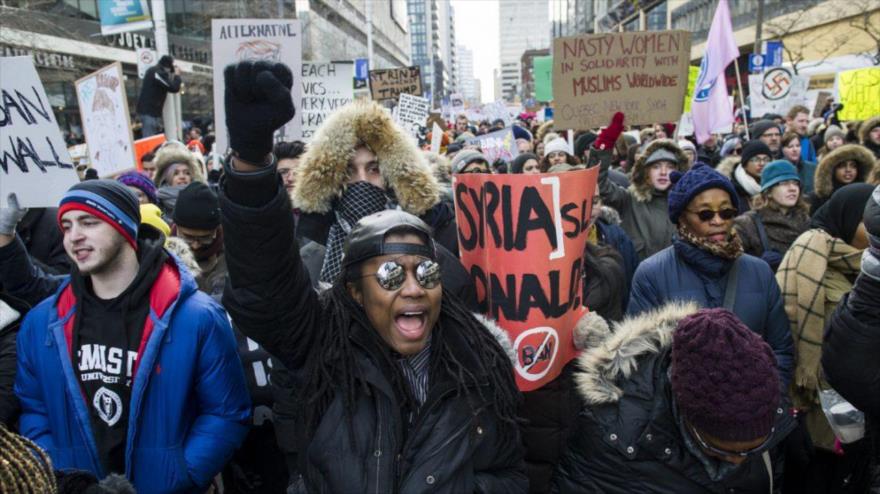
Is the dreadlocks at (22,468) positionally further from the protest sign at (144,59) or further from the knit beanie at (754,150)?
the protest sign at (144,59)

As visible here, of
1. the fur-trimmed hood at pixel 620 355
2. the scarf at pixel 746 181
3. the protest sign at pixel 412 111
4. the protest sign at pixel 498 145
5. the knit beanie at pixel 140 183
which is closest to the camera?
the fur-trimmed hood at pixel 620 355

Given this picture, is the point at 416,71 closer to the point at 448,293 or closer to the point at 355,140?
the point at 355,140

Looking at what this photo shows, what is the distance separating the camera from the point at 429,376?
193 centimetres

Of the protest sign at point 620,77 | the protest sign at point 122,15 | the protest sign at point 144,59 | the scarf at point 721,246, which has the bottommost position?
the scarf at point 721,246

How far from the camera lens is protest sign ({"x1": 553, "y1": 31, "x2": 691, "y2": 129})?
5.06m

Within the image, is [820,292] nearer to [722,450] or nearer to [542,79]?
[722,450]

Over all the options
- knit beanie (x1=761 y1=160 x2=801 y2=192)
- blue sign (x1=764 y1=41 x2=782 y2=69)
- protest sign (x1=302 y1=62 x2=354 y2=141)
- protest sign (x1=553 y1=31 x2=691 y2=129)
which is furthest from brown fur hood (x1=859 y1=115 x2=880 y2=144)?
blue sign (x1=764 y1=41 x2=782 y2=69)

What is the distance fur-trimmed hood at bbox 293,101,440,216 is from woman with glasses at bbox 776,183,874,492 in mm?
1807

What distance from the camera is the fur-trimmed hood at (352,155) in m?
2.96

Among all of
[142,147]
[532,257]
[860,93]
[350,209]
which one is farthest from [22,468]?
[860,93]

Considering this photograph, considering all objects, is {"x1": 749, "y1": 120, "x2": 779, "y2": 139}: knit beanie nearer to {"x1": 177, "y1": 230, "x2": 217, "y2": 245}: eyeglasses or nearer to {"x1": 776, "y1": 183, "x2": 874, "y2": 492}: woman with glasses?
{"x1": 776, "y1": 183, "x2": 874, "y2": 492}: woman with glasses

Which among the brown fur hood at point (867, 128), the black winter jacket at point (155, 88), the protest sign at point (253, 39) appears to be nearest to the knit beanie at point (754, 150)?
the brown fur hood at point (867, 128)

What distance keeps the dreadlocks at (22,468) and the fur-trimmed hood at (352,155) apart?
5.17 ft

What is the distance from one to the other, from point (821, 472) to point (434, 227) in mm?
2306
